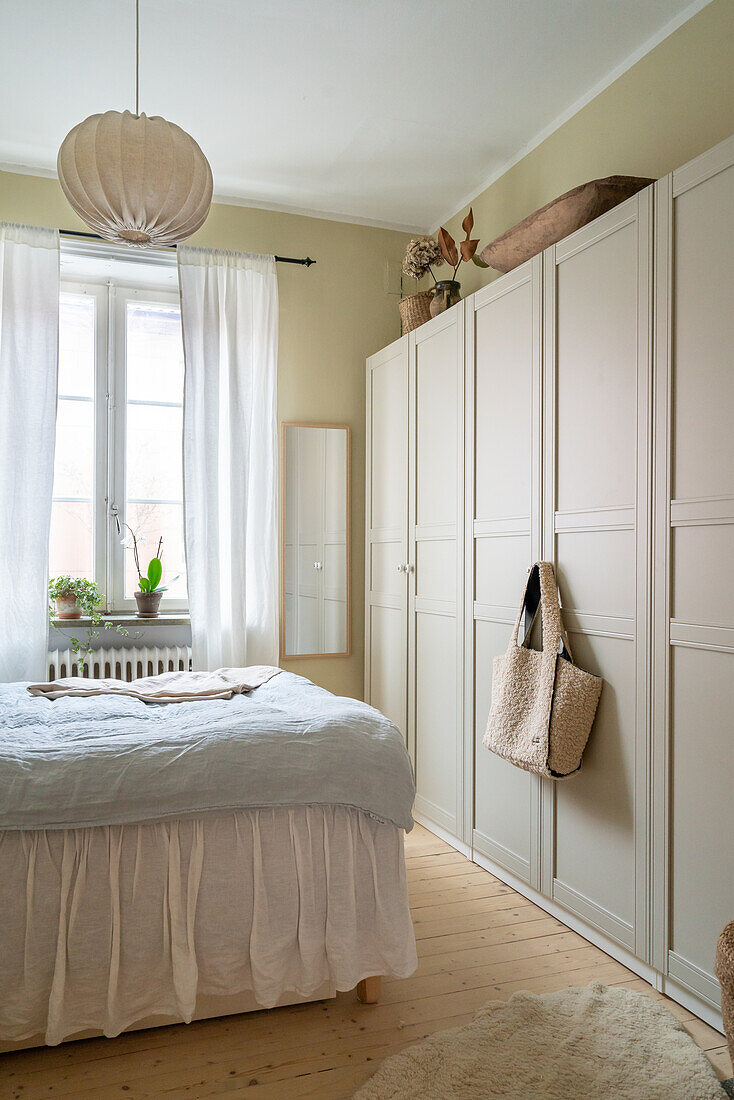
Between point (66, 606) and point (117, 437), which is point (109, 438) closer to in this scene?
point (117, 437)

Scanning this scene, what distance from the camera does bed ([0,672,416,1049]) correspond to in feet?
5.67

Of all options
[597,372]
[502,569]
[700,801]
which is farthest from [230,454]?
[700,801]

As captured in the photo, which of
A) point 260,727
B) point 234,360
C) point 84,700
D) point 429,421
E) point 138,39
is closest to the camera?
point 260,727

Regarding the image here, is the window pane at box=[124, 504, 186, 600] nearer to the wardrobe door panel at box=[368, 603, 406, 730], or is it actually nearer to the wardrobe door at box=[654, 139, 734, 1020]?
the wardrobe door panel at box=[368, 603, 406, 730]

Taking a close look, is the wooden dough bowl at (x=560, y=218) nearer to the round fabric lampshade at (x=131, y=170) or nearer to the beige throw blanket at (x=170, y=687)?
the round fabric lampshade at (x=131, y=170)

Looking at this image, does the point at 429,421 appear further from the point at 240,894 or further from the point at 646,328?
the point at 240,894

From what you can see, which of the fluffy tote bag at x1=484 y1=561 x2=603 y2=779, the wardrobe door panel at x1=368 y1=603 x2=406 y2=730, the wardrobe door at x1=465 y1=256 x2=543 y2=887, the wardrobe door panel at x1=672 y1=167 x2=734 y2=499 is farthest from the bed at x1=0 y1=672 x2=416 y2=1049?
the wardrobe door panel at x1=368 y1=603 x2=406 y2=730

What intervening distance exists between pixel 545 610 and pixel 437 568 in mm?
900

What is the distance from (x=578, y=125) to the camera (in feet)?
9.85

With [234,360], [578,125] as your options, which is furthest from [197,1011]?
[578,125]

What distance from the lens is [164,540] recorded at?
3.89 metres

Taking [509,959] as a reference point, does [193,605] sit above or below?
above

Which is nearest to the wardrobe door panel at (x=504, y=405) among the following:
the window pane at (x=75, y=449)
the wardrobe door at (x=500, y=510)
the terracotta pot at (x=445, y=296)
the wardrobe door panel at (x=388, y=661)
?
the wardrobe door at (x=500, y=510)

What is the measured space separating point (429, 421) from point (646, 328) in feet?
4.43
